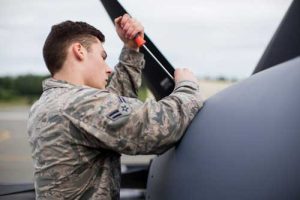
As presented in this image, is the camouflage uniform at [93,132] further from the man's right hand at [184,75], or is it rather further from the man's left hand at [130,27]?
the man's left hand at [130,27]

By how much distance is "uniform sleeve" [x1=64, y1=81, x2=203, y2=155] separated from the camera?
1.32 meters

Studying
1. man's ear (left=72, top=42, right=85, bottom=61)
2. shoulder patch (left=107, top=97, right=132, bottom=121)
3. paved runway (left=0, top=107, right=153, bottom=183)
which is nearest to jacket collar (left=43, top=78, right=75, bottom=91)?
man's ear (left=72, top=42, right=85, bottom=61)

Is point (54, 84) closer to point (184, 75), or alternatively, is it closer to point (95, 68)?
point (95, 68)

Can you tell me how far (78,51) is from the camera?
1.54 metres

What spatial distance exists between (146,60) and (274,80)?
816 mm

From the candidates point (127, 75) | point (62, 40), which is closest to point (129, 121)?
point (62, 40)

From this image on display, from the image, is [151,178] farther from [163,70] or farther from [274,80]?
[274,80]

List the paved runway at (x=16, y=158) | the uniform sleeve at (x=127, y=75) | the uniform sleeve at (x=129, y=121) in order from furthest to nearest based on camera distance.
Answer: the paved runway at (x=16, y=158), the uniform sleeve at (x=127, y=75), the uniform sleeve at (x=129, y=121)

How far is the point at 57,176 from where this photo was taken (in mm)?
1426

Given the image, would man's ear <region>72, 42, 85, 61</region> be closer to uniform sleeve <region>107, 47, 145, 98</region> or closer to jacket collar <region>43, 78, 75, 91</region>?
jacket collar <region>43, 78, 75, 91</region>

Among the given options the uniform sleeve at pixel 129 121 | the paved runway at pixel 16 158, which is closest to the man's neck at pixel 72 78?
the uniform sleeve at pixel 129 121

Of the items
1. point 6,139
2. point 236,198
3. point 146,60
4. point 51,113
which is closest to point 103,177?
point 51,113

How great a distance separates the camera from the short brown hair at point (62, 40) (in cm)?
156

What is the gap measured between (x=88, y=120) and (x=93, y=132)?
0.04 meters
